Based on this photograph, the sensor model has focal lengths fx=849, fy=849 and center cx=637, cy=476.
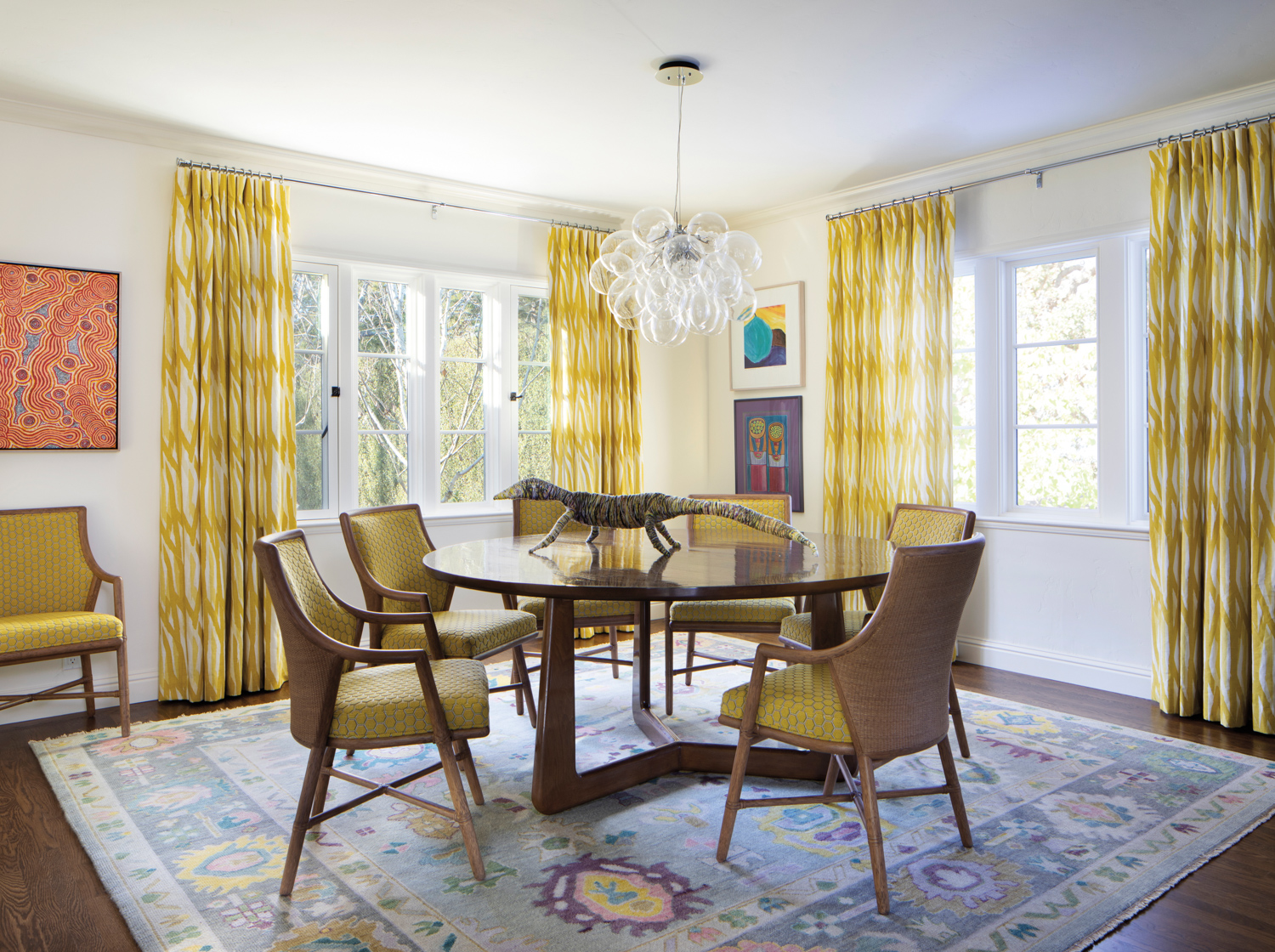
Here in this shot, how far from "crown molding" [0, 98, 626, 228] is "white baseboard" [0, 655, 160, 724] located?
243cm

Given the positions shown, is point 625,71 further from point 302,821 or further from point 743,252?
point 302,821

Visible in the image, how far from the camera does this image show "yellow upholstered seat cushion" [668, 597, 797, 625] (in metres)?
3.55

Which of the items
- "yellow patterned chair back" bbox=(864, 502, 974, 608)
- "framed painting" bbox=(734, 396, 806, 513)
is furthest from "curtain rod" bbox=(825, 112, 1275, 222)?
"yellow patterned chair back" bbox=(864, 502, 974, 608)

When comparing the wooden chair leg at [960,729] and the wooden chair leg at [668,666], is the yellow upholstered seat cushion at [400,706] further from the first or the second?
the wooden chair leg at [960,729]

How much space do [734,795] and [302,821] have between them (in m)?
1.15

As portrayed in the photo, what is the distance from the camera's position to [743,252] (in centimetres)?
323

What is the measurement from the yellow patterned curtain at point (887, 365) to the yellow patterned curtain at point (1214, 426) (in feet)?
3.40

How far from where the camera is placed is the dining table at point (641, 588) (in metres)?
2.36

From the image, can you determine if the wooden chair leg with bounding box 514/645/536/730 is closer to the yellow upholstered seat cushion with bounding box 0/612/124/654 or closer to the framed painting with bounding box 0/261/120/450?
the yellow upholstered seat cushion with bounding box 0/612/124/654

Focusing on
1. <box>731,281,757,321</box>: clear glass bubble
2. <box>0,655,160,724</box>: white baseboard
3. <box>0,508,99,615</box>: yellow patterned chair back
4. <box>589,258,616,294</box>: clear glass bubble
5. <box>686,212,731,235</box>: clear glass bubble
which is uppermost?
<box>686,212,731,235</box>: clear glass bubble

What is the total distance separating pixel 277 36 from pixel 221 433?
1921 millimetres

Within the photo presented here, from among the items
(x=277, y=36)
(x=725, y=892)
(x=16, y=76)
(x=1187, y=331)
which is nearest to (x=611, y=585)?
(x=725, y=892)

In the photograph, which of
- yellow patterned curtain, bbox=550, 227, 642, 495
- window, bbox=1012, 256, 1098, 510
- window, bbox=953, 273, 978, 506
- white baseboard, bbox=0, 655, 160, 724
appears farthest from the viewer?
yellow patterned curtain, bbox=550, 227, 642, 495

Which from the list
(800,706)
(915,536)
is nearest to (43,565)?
(800,706)
